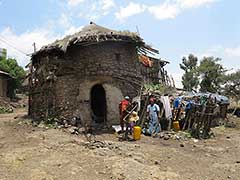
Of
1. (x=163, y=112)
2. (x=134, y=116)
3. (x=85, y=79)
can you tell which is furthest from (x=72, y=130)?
(x=163, y=112)

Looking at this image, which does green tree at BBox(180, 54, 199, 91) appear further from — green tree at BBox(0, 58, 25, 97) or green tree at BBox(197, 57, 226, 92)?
green tree at BBox(0, 58, 25, 97)

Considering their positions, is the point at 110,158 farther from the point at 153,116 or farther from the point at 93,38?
the point at 93,38

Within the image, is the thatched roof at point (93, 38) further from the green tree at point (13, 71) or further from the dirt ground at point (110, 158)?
the green tree at point (13, 71)

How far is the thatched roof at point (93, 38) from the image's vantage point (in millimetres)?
14148

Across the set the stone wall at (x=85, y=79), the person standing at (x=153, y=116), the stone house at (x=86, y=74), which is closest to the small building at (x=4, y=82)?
the stone house at (x=86, y=74)

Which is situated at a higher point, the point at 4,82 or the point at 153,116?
the point at 4,82

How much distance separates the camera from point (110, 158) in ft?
30.8

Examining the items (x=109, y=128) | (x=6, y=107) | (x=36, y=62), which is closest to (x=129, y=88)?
(x=109, y=128)

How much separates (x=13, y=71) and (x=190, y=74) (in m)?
17.7

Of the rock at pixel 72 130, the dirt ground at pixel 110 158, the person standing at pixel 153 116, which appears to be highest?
the person standing at pixel 153 116

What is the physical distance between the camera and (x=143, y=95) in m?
14.2

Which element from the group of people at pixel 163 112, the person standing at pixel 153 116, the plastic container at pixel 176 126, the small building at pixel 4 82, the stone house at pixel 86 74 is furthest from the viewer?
the small building at pixel 4 82

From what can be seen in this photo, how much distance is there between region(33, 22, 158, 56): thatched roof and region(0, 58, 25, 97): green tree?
54.4 feet

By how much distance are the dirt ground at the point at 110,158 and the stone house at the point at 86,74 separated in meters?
1.98
